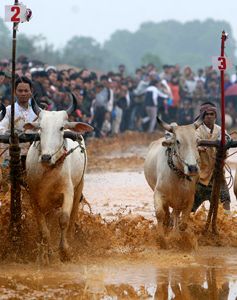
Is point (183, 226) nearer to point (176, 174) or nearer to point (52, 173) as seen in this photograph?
point (176, 174)

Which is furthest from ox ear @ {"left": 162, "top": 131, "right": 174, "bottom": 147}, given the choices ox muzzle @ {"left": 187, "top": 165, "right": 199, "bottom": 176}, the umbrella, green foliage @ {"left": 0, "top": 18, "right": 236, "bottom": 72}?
green foliage @ {"left": 0, "top": 18, "right": 236, "bottom": 72}

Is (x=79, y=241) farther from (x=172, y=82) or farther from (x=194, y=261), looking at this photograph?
(x=172, y=82)

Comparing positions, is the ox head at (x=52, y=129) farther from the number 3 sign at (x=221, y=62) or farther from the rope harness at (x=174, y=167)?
the number 3 sign at (x=221, y=62)

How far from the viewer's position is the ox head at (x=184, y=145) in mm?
9531

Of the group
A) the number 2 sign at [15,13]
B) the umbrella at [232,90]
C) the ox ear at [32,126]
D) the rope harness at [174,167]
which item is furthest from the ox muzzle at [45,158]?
the umbrella at [232,90]

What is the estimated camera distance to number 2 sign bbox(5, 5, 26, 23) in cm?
916

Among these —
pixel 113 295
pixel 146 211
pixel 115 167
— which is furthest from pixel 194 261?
pixel 115 167

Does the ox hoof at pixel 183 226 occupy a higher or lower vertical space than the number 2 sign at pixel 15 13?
lower

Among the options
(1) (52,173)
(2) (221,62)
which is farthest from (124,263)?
(2) (221,62)

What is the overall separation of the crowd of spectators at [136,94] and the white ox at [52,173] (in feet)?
32.6

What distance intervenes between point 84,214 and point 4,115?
62.1 inches

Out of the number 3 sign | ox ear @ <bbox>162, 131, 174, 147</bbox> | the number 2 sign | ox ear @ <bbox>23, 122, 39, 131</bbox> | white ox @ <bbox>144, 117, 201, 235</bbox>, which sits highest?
the number 2 sign

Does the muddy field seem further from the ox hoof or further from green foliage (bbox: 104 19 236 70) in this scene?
green foliage (bbox: 104 19 236 70)

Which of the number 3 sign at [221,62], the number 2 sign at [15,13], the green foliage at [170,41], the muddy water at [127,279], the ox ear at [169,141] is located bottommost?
the muddy water at [127,279]
